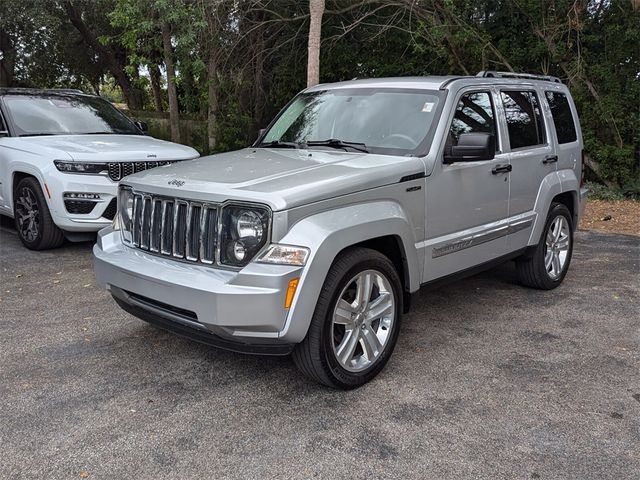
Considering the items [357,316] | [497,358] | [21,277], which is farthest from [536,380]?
[21,277]

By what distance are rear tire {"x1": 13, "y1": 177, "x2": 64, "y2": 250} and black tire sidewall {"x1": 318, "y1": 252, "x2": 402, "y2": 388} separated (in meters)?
4.59

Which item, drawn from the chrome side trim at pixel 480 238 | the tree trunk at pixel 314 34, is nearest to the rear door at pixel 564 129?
the chrome side trim at pixel 480 238

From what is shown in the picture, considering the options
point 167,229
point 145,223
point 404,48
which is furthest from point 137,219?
point 404,48

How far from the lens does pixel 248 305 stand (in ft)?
10.7

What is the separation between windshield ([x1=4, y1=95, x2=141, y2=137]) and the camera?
299 inches

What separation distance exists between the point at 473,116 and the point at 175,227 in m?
2.44

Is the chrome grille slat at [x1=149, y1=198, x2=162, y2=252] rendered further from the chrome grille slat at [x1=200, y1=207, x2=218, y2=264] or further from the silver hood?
the chrome grille slat at [x1=200, y1=207, x2=218, y2=264]

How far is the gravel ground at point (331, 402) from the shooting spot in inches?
118

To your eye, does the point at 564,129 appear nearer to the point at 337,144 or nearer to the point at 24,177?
the point at 337,144

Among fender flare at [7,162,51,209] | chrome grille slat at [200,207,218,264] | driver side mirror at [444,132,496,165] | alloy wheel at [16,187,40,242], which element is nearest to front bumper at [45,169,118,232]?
fender flare at [7,162,51,209]

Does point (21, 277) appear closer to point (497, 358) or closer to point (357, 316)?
point (357, 316)

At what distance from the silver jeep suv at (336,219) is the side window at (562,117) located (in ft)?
1.33

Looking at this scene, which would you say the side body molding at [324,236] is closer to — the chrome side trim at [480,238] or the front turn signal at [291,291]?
the front turn signal at [291,291]

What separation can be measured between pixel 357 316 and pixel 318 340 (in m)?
0.39
